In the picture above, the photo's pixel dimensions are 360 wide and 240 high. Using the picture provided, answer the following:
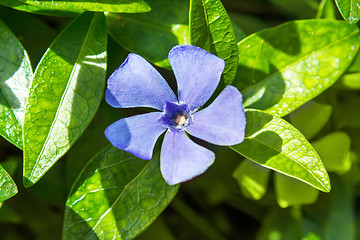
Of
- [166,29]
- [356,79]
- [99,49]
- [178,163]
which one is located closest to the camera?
[178,163]

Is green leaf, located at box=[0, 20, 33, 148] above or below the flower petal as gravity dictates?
above

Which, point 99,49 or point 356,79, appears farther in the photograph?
point 356,79

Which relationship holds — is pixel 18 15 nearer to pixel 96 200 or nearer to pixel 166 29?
pixel 166 29

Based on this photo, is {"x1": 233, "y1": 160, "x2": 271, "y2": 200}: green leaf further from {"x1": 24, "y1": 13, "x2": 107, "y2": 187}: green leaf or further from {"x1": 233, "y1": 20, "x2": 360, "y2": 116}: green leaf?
{"x1": 24, "y1": 13, "x2": 107, "y2": 187}: green leaf

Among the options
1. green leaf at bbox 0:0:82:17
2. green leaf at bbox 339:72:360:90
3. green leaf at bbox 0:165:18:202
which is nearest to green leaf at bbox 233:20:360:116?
green leaf at bbox 339:72:360:90

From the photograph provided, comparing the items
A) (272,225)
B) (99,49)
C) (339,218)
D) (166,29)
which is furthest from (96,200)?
(339,218)

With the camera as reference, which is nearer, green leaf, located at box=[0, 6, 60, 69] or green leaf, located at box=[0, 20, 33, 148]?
green leaf, located at box=[0, 20, 33, 148]
